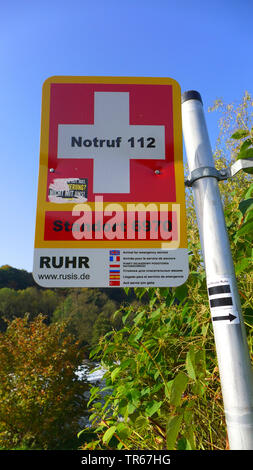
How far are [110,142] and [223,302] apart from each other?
0.78m

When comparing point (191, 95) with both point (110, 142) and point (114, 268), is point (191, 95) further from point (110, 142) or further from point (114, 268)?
point (114, 268)

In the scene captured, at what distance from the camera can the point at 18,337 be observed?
19.7 feet

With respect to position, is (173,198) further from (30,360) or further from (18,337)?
(18,337)

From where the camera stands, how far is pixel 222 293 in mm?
1007

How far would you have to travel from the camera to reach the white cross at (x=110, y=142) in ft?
4.03

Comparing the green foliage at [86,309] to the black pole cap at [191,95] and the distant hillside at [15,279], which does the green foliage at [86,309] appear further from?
the black pole cap at [191,95]

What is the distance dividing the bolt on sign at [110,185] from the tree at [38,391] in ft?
15.9

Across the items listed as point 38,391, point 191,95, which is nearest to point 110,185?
point 191,95

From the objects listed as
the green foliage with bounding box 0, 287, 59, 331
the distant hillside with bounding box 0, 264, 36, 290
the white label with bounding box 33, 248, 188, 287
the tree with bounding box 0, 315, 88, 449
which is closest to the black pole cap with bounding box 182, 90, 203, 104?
the white label with bounding box 33, 248, 188, 287

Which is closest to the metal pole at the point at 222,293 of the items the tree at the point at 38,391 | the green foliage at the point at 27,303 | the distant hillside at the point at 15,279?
the tree at the point at 38,391

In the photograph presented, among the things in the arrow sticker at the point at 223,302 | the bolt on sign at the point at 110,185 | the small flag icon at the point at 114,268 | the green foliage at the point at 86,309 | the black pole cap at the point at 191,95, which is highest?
the green foliage at the point at 86,309

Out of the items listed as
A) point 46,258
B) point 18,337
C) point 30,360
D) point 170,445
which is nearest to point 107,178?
point 46,258

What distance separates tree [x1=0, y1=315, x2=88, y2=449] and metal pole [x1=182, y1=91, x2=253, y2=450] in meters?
5.01
